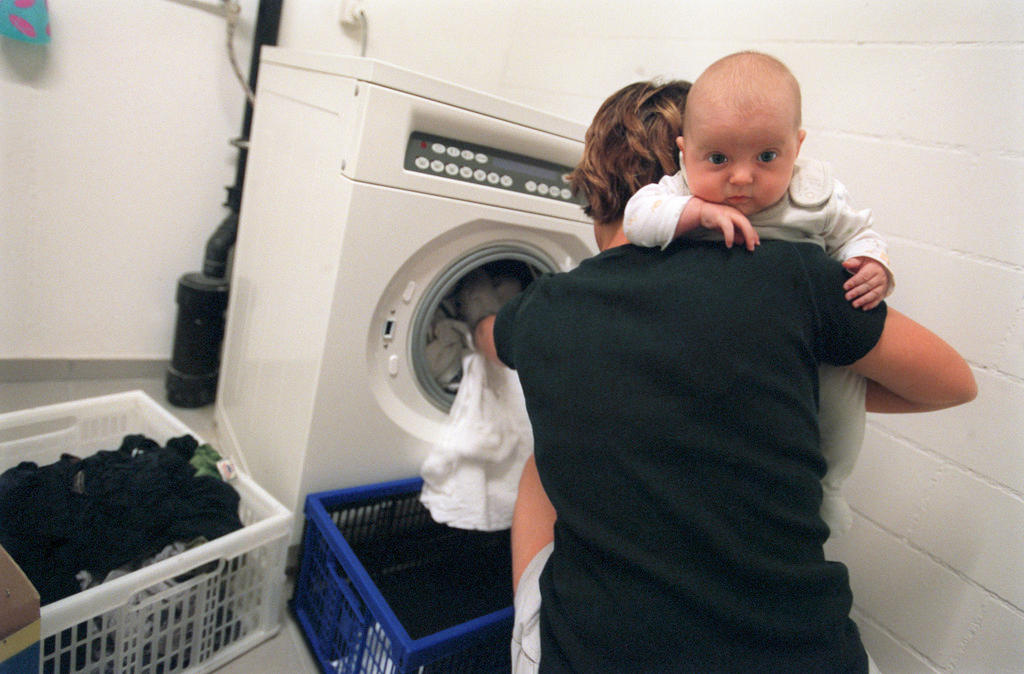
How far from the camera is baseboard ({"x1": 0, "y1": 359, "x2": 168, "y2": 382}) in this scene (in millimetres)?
1552

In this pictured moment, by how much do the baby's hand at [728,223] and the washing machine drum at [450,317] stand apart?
55 centimetres

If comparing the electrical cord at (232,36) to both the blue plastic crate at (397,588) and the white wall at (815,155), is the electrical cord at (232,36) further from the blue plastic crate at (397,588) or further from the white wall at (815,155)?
the blue plastic crate at (397,588)

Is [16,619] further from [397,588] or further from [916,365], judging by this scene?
[916,365]

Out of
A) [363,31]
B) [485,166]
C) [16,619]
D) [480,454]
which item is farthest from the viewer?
[363,31]

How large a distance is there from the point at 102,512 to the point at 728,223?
105 cm

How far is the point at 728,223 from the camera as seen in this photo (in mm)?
625

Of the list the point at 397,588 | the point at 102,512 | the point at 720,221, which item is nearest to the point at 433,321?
the point at 397,588

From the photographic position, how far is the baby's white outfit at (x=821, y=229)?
0.67 metres

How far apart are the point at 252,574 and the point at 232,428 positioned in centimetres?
52

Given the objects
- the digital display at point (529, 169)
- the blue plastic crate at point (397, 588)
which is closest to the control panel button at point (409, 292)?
the digital display at point (529, 169)

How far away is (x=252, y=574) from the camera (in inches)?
40.5

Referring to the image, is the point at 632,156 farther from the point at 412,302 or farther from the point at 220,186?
the point at 220,186

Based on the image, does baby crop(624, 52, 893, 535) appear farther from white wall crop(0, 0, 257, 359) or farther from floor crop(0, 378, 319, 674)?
white wall crop(0, 0, 257, 359)

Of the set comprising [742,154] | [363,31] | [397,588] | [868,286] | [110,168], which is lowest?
[397,588]
